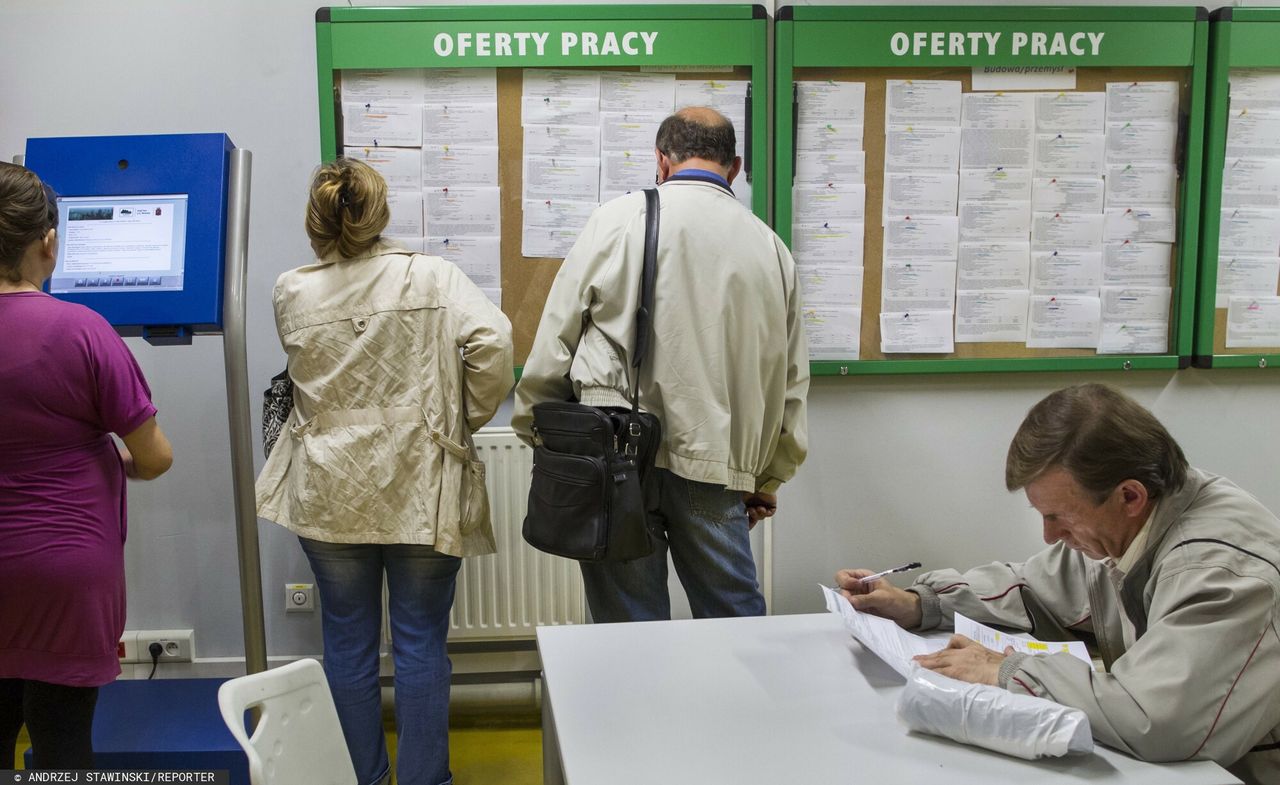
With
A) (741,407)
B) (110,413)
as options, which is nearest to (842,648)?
(741,407)

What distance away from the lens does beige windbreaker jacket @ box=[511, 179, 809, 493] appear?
1887mm

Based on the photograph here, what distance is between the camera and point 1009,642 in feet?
4.72

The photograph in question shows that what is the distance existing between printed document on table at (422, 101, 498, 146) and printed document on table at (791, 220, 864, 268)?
3.06 feet

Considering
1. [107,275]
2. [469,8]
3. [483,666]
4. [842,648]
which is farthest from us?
[483,666]

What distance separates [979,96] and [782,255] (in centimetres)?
109

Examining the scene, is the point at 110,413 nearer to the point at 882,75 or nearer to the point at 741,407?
the point at 741,407

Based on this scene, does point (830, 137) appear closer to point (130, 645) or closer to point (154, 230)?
point (154, 230)

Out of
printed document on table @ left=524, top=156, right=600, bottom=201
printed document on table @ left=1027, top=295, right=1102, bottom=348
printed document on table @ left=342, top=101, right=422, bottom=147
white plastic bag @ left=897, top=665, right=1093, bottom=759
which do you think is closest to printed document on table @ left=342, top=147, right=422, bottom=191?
printed document on table @ left=342, top=101, right=422, bottom=147

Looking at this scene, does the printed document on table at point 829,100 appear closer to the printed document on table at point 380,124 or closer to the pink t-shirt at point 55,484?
the printed document on table at point 380,124

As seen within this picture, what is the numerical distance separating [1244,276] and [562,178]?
2119 millimetres

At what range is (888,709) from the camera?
1232 mm

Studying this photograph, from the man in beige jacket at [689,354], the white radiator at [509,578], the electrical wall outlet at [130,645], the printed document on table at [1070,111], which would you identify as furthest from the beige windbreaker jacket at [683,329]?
the electrical wall outlet at [130,645]

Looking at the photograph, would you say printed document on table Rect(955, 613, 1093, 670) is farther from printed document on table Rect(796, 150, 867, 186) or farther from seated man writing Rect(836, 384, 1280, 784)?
printed document on table Rect(796, 150, 867, 186)

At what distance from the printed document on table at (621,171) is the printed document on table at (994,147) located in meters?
0.94
